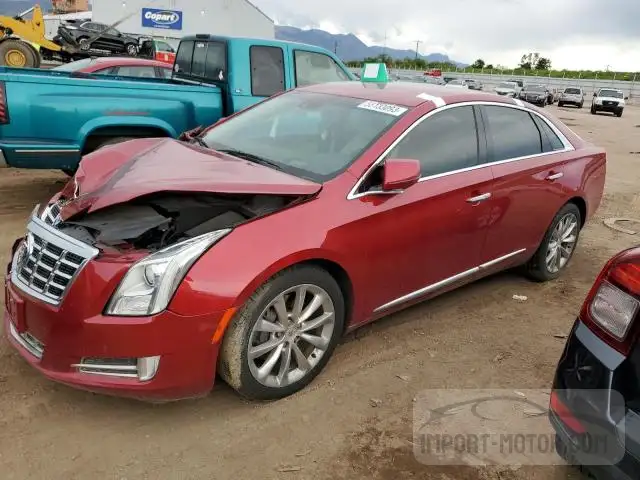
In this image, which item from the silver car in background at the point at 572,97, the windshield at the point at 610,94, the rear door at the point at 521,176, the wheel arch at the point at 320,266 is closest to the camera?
the wheel arch at the point at 320,266

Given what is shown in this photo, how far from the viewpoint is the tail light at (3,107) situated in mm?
5039

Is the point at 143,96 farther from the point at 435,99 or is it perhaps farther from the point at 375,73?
the point at 435,99

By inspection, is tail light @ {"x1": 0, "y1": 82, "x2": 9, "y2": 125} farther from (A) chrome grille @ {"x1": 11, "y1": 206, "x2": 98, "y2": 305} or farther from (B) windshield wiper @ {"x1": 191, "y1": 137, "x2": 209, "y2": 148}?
(A) chrome grille @ {"x1": 11, "y1": 206, "x2": 98, "y2": 305}

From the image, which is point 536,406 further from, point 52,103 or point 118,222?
point 52,103

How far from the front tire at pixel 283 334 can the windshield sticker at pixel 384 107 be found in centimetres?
120

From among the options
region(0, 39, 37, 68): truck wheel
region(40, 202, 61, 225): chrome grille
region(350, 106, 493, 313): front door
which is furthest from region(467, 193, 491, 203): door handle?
region(0, 39, 37, 68): truck wheel

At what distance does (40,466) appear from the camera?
2508 mm

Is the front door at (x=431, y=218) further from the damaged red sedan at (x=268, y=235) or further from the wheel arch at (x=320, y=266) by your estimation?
the wheel arch at (x=320, y=266)

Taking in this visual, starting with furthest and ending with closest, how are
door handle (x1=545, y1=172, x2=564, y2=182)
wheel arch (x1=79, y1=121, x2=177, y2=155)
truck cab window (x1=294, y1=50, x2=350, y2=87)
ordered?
1. truck cab window (x1=294, y1=50, x2=350, y2=87)
2. wheel arch (x1=79, y1=121, x2=177, y2=155)
3. door handle (x1=545, y1=172, x2=564, y2=182)

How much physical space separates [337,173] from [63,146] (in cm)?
341

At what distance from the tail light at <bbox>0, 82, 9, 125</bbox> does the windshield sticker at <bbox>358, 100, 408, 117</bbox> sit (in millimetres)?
3393

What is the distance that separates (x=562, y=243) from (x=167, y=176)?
3.62m

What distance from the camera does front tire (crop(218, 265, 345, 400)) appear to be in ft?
9.11

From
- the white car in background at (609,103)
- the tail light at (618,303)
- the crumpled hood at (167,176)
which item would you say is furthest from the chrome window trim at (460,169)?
the white car in background at (609,103)
